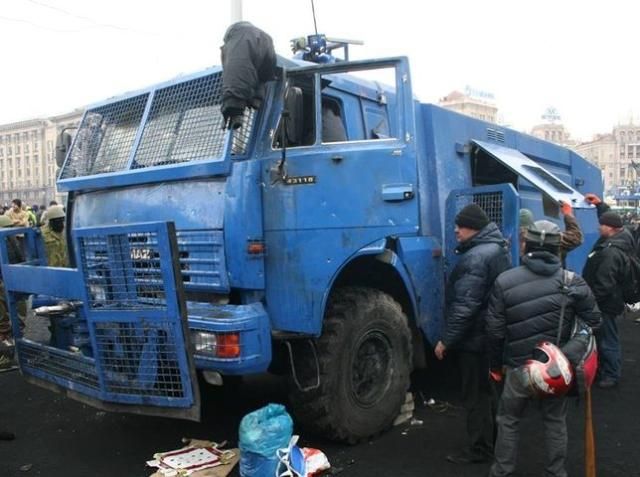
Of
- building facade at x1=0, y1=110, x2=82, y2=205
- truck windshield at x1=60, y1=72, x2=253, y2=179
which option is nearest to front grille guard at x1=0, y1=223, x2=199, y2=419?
truck windshield at x1=60, y1=72, x2=253, y2=179

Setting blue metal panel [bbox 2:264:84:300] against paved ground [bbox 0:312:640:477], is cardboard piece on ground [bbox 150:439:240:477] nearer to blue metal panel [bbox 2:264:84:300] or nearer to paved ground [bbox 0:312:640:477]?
paved ground [bbox 0:312:640:477]

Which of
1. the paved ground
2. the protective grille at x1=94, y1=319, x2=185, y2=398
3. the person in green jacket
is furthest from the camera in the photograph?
the person in green jacket

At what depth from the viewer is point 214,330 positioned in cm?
368

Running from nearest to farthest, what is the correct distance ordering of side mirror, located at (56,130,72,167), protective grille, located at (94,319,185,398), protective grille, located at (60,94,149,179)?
protective grille, located at (94,319,185,398) → protective grille, located at (60,94,149,179) → side mirror, located at (56,130,72,167)

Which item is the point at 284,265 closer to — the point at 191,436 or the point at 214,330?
the point at 214,330

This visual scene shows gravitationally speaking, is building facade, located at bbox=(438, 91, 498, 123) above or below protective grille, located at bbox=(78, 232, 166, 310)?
above

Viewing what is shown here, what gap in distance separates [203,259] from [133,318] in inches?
25.2

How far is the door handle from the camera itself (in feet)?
14.3

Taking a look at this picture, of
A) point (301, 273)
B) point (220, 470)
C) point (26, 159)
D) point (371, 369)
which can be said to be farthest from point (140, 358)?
point (26, 159)

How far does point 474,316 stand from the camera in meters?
3.94

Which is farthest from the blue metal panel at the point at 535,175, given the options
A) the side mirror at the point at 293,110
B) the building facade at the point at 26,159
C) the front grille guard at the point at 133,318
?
the building facade at the point at 26,159

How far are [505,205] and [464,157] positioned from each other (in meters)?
0.71

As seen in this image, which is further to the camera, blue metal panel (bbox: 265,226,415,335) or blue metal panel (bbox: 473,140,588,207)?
blue metal panel (bbox: 473,140,588,207)

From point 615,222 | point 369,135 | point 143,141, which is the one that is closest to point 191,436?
point 143,141
